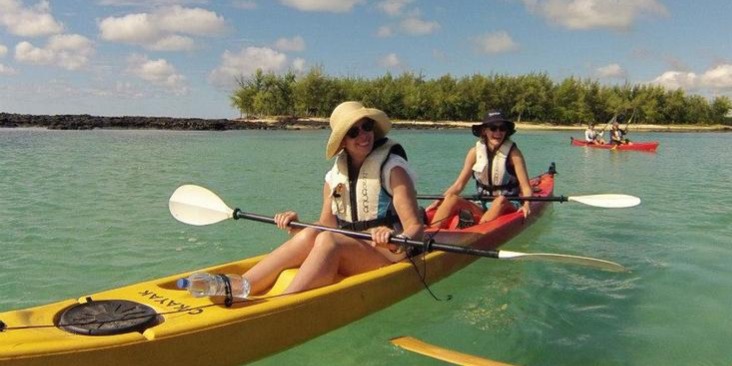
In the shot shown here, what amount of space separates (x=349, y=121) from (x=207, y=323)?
1.74m

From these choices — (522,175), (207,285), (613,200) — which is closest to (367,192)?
Answer: (207,285)

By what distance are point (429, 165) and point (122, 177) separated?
10.1m

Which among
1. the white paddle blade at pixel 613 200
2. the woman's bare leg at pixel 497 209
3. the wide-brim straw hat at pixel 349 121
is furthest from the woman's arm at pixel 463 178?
the wide-brim straw hat at pixel 349 121

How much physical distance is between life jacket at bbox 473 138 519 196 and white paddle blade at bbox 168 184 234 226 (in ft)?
11.0

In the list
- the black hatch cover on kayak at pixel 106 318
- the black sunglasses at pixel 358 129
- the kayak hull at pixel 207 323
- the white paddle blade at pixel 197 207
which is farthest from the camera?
the white paddle blade at pixel 197 207

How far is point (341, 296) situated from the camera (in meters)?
4.03

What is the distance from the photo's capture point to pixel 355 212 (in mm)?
4723

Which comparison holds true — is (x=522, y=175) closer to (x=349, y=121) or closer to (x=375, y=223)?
(x=375, y=223)

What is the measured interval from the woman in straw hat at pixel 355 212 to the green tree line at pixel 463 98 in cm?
6588

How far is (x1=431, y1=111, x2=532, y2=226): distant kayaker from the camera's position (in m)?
7.02

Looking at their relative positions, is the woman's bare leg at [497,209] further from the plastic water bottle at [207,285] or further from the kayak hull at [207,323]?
the plastic water bottle at [207,285]

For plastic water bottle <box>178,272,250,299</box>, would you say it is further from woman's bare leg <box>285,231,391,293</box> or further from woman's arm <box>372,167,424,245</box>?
woman's arm <box>372,167,424,245</box>

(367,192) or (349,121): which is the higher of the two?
(349,121)

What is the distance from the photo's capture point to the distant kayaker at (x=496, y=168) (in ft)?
23.0
